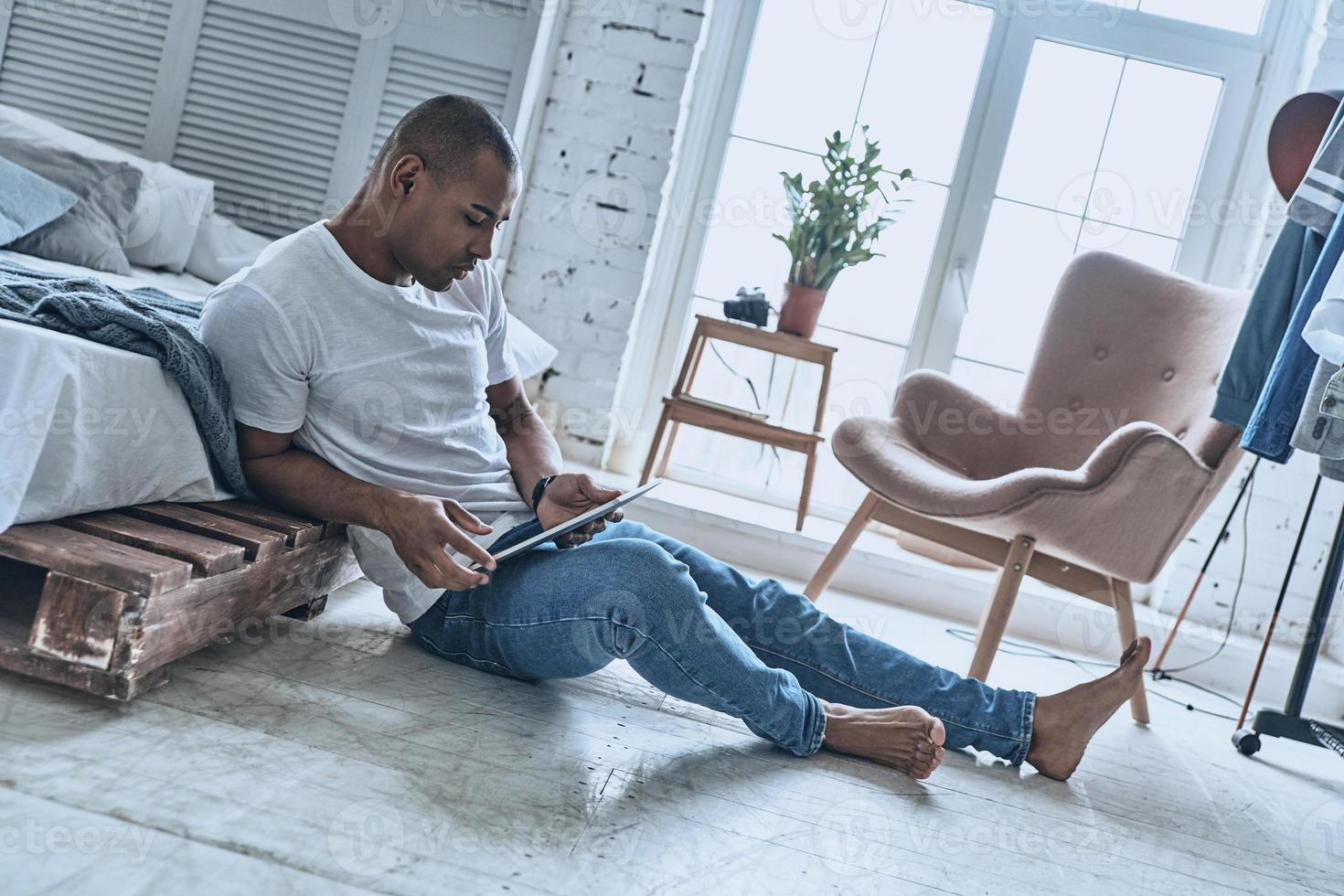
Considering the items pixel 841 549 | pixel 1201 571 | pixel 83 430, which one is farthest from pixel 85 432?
pixel 1201 571

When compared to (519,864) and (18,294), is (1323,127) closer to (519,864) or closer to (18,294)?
(519,864)

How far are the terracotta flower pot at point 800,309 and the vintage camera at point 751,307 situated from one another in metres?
0.05

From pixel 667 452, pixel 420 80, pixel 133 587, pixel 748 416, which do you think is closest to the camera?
pixel 133 587

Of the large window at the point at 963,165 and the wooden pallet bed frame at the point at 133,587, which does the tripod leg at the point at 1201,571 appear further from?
the wooden pallet bed frame at the point at 133,587

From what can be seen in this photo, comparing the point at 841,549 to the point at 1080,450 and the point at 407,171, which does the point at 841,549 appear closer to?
the point at 1080,450

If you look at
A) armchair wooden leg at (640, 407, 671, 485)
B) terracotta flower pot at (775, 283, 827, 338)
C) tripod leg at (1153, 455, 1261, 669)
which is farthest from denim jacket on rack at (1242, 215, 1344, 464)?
armchair wooden leg at (640, 407, 671, 485)

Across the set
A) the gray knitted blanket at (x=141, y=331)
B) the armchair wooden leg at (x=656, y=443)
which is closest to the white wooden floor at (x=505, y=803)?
the gray knitted blanket at (x=141, y=331)

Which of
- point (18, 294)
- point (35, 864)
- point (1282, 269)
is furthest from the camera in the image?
point (1282, 269)

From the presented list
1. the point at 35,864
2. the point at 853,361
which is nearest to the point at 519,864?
the point at 35,864

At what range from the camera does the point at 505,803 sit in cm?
115

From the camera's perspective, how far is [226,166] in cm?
317

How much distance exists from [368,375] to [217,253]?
1.69 m

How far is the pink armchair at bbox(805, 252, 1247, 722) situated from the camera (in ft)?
6.61

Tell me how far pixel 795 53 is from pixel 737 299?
94 centimetres
